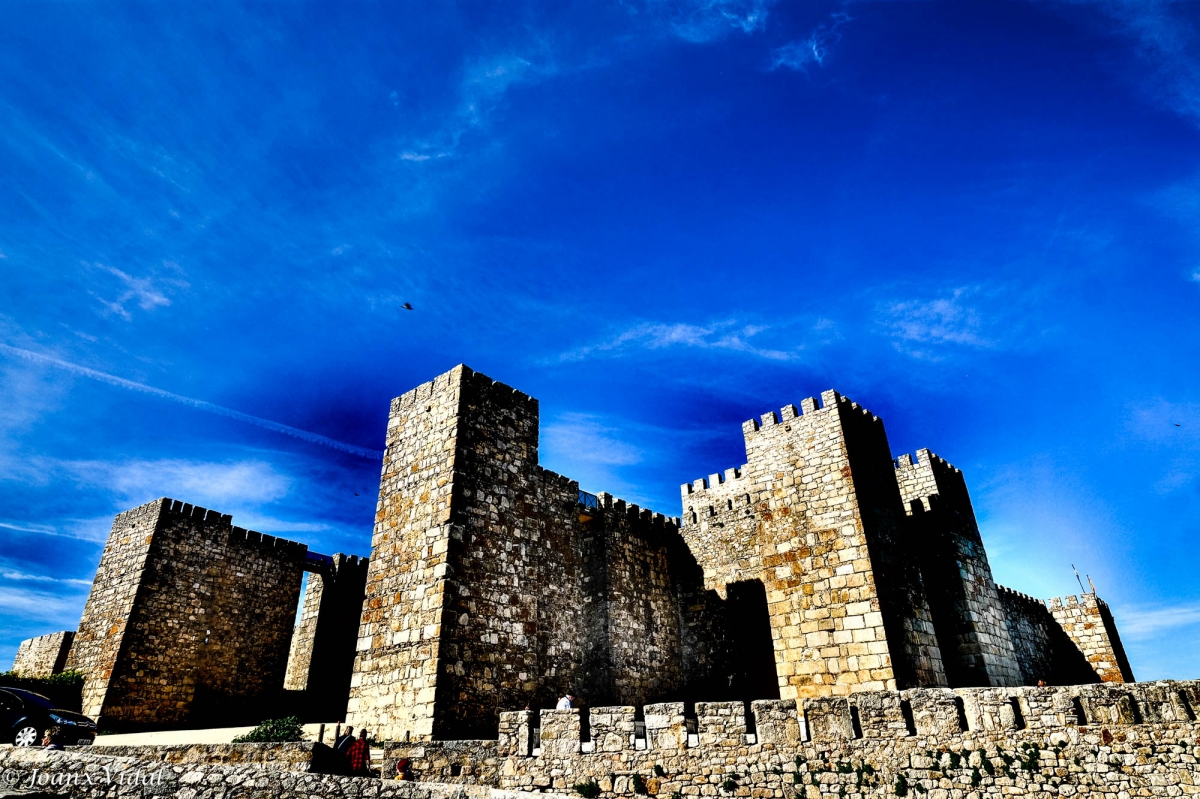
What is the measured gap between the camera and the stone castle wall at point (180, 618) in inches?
679

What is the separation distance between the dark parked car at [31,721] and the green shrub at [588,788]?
9.51 meters

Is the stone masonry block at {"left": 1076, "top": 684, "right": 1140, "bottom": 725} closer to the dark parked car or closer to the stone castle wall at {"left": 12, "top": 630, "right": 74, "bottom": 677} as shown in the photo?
the dark parked car

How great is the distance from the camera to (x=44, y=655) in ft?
70.0

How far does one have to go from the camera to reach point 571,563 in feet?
44.8

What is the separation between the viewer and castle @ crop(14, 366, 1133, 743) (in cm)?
1098

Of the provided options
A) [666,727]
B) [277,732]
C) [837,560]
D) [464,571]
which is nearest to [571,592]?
[464,571]

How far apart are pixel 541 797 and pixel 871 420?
11.8 meters

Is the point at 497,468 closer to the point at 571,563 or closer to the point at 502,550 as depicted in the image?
the point at 502,550

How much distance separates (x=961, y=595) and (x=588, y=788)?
9332mm

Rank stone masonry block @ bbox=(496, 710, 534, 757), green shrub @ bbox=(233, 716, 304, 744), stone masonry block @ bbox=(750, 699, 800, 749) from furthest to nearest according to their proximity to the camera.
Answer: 1. green shrub @ bbox=(233, 716, 304, 744)
2. stone masonry block @ bbox=(496, 710, 534, 757)
3. stone masonry block @ bbox=(750, 699, 800, 749)

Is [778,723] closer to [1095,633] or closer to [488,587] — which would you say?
[488,587]

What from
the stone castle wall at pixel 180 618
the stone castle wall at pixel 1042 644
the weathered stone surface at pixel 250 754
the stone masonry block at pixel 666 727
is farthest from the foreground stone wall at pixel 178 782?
the stone castle wall at pixel 1042 644

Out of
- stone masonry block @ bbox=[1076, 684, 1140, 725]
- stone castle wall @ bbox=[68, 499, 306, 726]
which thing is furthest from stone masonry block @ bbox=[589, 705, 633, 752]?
stone castle wall @ bbox=[68, 499, 306, 726]

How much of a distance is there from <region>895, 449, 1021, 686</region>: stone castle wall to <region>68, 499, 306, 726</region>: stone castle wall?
1959cm
